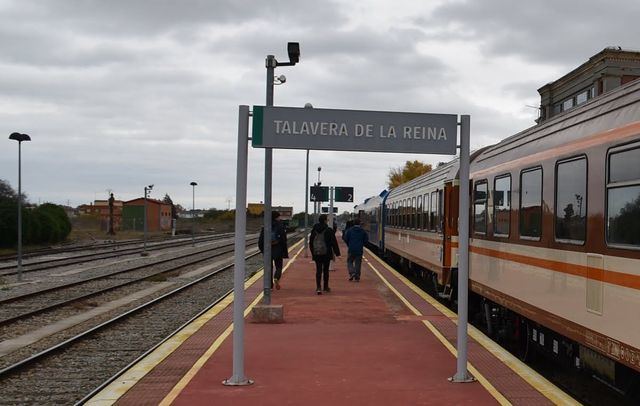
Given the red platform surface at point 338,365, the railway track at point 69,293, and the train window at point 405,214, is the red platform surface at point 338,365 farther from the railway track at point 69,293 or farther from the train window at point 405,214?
the train window at point 405,214

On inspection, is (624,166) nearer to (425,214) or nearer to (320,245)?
(320,245)

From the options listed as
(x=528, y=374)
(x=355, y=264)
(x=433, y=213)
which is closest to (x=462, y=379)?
(x=528, y=374)

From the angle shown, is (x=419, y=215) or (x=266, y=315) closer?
(x=266, y=315)

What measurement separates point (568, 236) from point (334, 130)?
2.43m

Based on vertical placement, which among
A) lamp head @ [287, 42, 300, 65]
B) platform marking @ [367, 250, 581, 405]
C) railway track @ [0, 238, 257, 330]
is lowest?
railway track @ [0, 238, 257, 330]

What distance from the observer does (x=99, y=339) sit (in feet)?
35.6

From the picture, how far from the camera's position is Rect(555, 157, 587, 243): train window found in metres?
5.93

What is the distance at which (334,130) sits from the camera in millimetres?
6551

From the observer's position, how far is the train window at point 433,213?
14102 mm

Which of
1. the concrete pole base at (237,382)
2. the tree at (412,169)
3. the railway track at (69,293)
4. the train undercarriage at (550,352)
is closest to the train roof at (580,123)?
the train undercarriage at (550,352)

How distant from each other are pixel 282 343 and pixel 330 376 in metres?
1.94

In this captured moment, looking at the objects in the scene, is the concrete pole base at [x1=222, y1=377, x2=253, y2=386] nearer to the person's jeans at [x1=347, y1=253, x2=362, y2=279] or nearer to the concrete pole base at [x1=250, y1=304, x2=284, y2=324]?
the concrete pole base at [x1=250, y1=304, x2=284, y2=324]

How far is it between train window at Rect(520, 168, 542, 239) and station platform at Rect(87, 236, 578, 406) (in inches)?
59.0

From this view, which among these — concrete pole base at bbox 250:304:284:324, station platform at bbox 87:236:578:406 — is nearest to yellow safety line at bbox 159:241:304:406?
station platform at bbox 87:236:578:406
